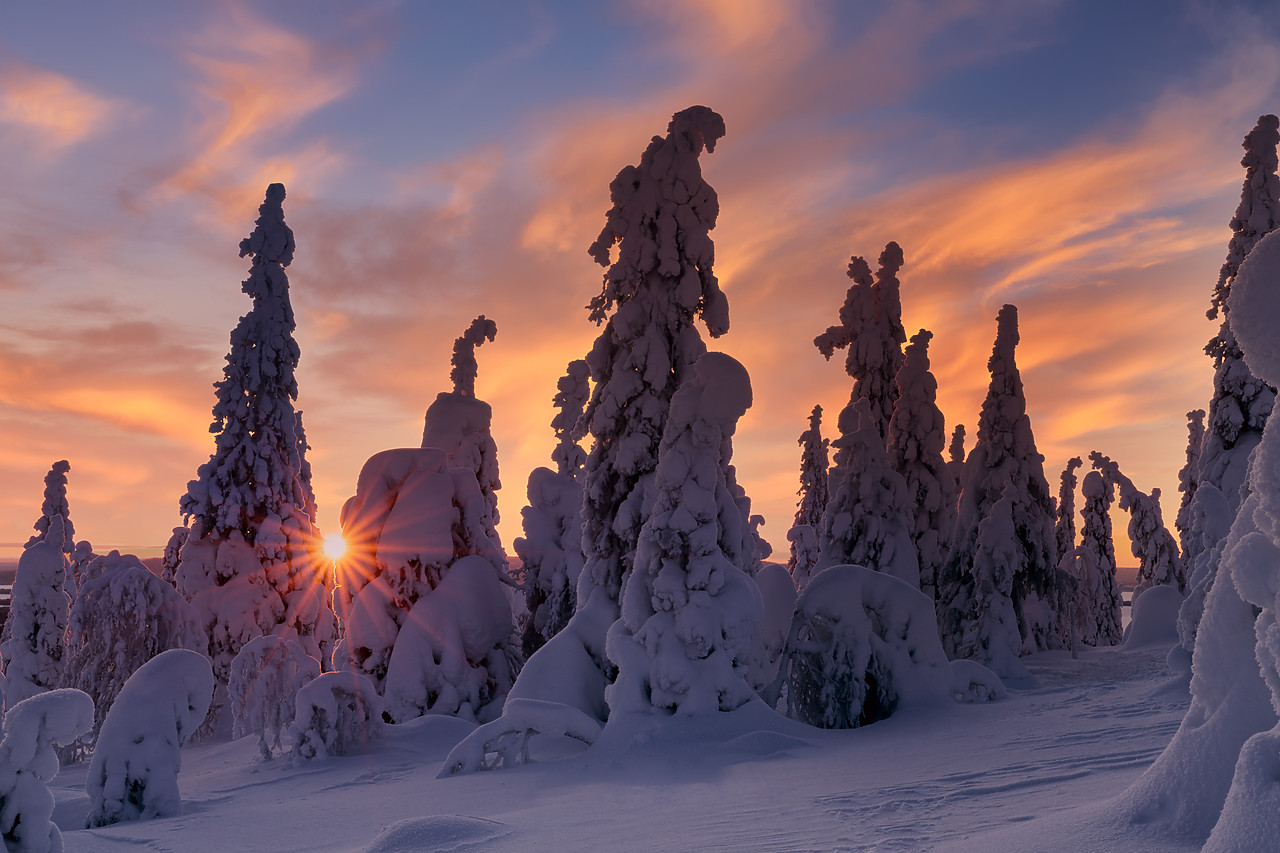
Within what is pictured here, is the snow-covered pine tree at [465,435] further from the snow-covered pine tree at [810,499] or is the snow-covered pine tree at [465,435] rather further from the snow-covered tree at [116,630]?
the snow-covered pine tree at [810,499]

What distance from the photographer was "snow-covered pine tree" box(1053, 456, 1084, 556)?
3953 centimetres

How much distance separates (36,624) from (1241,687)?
2778 cm

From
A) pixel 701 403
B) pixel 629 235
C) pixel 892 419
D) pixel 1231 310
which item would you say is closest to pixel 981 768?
pixel 1231 310

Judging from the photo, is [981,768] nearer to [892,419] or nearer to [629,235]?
[629,235]

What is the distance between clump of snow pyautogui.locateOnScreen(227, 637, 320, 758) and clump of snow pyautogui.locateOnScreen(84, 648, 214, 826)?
163 inches

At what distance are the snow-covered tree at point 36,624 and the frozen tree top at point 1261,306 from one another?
27.3 metres

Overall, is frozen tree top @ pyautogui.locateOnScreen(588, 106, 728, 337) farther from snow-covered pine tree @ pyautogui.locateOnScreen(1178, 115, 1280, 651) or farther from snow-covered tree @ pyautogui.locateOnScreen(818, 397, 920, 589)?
snow-covered pine tree @ pyautogui.locateOnScreen(1178, 115, 1280, 651)

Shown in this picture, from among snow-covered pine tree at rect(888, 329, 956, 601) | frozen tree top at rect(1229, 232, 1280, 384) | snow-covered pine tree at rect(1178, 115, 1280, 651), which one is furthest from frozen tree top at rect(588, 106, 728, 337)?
frozen tree top at rect(1229, 232, 1280, 384)

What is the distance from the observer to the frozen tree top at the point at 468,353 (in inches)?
1414

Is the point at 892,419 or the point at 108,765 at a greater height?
the point at 892,419

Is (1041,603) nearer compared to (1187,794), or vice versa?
(1187,794)

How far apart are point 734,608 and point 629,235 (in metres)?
8.55

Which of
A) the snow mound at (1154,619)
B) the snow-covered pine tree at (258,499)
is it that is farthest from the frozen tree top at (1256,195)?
the snow-covered pine tree at (258,499)

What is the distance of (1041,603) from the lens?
26219mm
